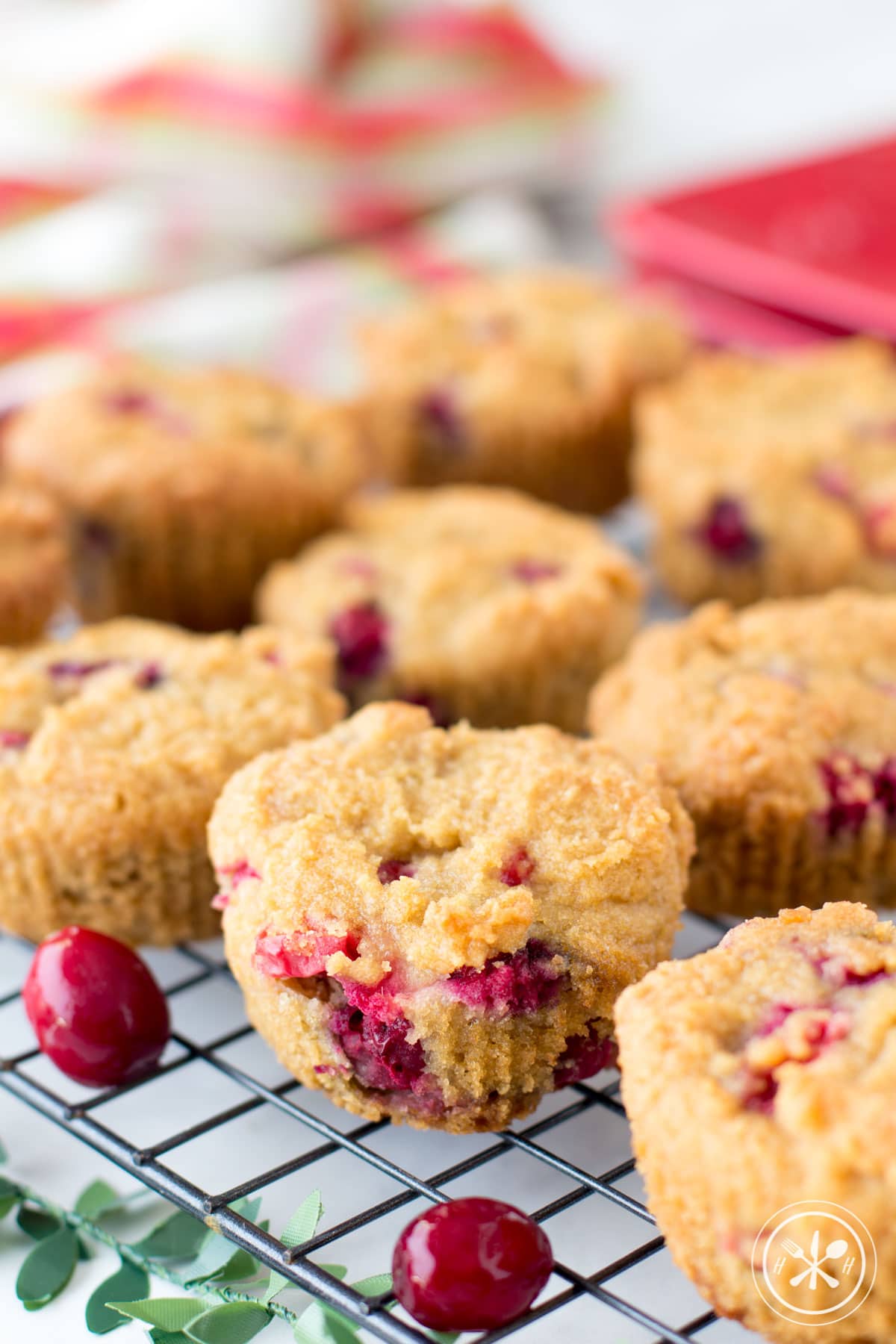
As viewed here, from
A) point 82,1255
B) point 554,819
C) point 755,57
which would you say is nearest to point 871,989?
point 554,819

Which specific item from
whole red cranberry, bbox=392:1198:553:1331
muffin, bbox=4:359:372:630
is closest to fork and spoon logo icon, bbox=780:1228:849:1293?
whole red cranberry, bbox=392:1198:553:1331

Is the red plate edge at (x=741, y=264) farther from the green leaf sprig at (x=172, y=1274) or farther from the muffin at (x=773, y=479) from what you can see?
the green leaf sprig at (x=172, y=1274)

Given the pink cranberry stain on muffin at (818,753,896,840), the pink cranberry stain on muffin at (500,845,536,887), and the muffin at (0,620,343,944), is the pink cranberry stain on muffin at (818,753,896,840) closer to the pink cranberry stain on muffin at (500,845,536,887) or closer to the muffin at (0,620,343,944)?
the pink cranberry stain on muffin at (500,845,536,887)

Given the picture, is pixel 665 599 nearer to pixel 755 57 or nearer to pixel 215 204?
pixel 215 204

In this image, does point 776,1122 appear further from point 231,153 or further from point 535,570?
point 231,153

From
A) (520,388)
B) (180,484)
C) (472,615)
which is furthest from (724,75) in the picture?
(472,615)

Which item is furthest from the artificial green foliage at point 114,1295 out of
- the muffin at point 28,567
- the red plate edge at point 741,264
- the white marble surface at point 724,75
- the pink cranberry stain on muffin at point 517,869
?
the white marble surface at point 724,75
